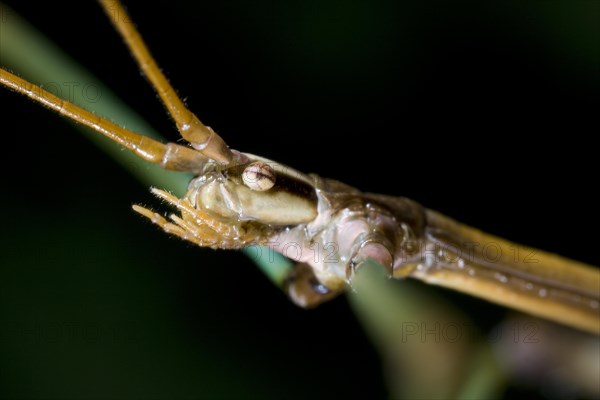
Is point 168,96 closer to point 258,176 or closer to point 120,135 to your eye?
point 120,135

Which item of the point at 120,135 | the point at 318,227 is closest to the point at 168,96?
the point at 120,135

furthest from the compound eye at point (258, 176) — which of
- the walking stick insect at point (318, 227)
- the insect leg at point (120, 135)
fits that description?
the insect leg at point (120, 135)

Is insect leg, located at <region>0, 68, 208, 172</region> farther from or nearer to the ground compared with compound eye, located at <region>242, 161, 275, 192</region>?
nearer to the ground

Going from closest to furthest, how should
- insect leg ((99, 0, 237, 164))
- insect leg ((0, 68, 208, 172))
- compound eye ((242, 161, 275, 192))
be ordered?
insect leg ((99, 0, 237, 164)) < insect leg ((0, 68, 208, 172)) < compound eye ((242, 161, 275, 192))

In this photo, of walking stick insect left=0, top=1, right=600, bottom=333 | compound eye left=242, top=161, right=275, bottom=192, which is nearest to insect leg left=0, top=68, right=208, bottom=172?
walking stick insect left=0, top=1, right=600, bottom=333

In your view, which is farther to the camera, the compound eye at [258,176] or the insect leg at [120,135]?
the compound eye at [258,176]

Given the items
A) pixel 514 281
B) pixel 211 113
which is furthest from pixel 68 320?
pixel 514 281

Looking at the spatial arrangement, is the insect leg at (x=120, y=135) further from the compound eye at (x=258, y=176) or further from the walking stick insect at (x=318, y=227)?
the compound eye at (x=258, y=176)

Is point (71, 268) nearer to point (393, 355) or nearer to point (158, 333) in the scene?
point (158, 333)

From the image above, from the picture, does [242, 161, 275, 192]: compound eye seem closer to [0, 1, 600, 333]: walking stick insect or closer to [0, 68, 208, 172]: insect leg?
[0, 1, 600, 333]: walking stick insect
